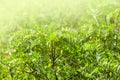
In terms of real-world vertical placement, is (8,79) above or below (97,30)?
below

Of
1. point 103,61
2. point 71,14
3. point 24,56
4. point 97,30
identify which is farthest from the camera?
point 71,14

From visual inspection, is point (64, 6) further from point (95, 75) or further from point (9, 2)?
point (95, 75)

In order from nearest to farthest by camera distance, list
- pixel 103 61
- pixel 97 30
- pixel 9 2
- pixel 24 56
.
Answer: pixel 103 61
pixel 24 56
pixel 97 30
pixel 9 2

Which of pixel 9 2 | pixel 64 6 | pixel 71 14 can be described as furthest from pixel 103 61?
pixel 9 2

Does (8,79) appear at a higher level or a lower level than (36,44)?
lower

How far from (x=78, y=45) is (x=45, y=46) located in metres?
0.38

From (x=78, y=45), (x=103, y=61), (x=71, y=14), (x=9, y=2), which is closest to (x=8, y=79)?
(x=78, y=45)

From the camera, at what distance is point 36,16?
33.9 feet

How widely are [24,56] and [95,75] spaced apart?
817 millimetres

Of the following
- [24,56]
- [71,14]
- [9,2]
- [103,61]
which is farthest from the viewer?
[9,2]

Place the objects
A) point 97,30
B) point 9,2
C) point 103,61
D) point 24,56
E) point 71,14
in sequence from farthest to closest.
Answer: point 9,2 → point 71,14 → point 97,30 → point 24,56 → point 103,61

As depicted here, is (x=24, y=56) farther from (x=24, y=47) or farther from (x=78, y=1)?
(x=78, y=1)

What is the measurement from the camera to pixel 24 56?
12.1 feet

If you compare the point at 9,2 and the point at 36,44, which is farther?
the point at 9,2
